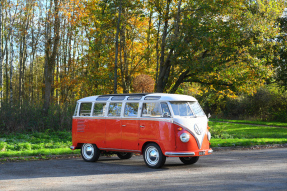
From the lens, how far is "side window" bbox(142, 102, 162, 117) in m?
11.0

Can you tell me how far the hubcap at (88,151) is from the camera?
1268cm

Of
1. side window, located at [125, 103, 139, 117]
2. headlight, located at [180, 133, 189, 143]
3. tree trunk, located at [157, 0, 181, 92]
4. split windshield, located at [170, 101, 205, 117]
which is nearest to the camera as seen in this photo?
headlight, located at [180, 133, 189, 143]

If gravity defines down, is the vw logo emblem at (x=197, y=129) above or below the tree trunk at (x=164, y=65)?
below

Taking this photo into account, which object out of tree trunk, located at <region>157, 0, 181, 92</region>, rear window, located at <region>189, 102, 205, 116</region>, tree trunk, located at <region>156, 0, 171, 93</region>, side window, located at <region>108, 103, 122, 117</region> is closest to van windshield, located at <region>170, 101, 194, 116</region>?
rear window, located at <region>189, 102, 205, 116</region>

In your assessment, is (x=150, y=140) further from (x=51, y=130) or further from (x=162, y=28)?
(x=162, y=28)

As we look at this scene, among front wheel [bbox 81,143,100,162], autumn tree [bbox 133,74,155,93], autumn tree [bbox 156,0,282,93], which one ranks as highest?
autumn tree [bbox 156,0,282,93]

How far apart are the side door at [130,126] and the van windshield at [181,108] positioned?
1300 millimetres

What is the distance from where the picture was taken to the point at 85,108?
13.1 meters

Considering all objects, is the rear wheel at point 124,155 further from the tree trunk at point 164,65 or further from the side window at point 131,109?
the tree trunk at point 164,65

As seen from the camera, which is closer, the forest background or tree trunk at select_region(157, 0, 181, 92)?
the forest background

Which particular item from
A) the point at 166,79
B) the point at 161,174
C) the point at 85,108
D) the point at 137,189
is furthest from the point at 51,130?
the point at 137,189

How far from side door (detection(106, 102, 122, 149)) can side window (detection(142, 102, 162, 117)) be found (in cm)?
105

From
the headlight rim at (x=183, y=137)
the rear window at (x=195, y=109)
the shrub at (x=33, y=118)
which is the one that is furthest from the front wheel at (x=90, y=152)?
the shrub at (x=33, y=118)

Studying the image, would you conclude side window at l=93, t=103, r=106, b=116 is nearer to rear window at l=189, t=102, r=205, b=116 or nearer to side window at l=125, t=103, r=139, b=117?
side window at l=125, t=103, r=139, b=117
